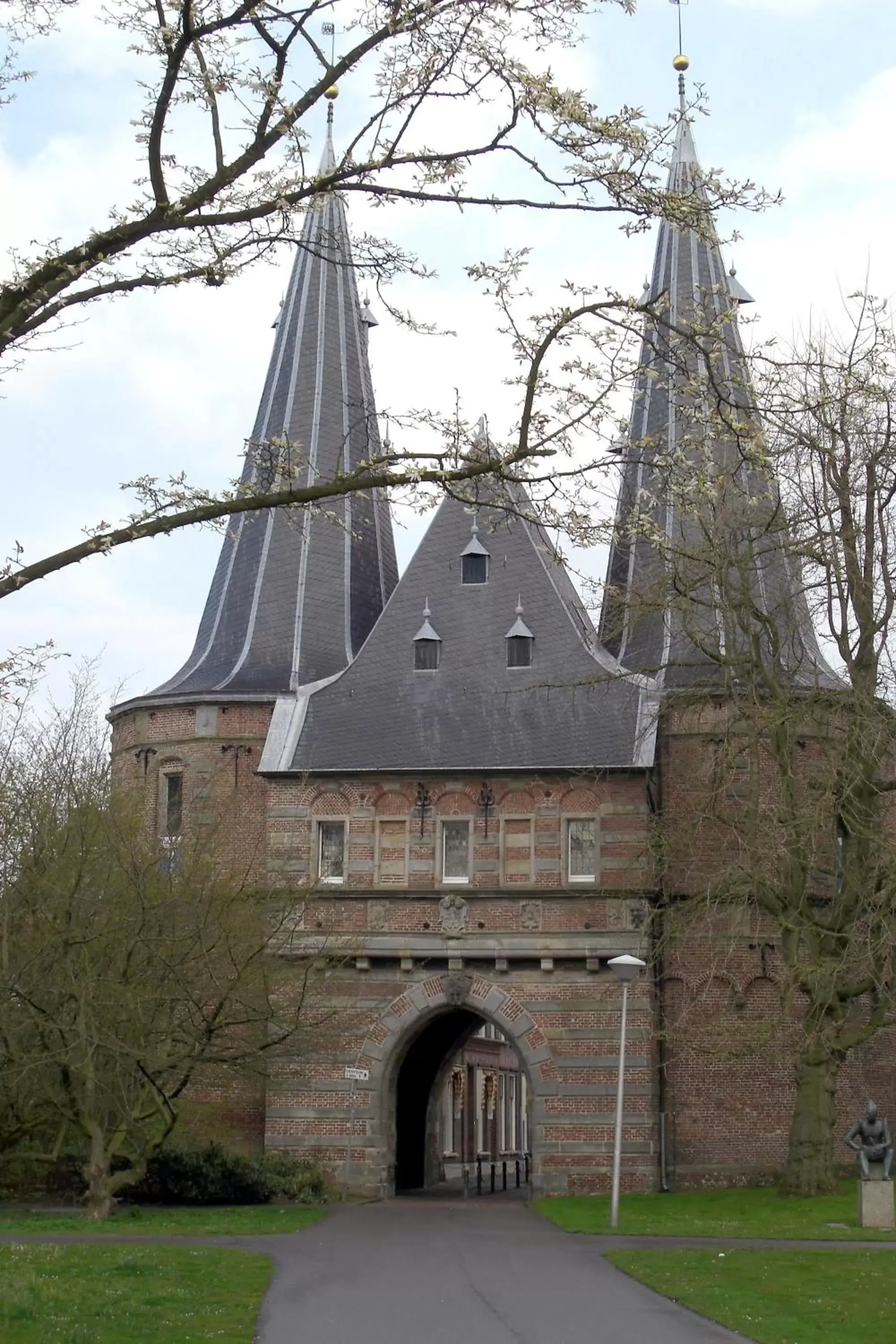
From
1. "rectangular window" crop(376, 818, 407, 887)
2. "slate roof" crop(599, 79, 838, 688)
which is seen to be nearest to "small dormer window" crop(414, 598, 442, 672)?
"slate roof" crop(599, 79, 838, 688)

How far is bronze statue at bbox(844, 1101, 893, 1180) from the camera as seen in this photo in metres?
23.6

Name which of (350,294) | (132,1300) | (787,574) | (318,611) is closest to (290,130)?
(132,1300)

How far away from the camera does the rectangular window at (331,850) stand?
32.7 m

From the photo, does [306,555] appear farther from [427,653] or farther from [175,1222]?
[175,1222]

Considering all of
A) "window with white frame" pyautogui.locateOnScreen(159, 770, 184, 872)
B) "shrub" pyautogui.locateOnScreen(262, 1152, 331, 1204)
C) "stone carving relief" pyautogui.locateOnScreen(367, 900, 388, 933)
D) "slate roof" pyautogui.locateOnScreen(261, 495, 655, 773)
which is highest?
"slate roof" pyautogui.locateOnScreen(261, 495, 655, 773)

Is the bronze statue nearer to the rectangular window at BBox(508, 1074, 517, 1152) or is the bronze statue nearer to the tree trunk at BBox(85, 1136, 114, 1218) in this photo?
the tree trunk at BBox(85, 1136, 114, 1218)

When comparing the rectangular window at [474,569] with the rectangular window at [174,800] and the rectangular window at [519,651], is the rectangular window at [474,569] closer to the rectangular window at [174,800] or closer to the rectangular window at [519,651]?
the rectangular window at [519,651]

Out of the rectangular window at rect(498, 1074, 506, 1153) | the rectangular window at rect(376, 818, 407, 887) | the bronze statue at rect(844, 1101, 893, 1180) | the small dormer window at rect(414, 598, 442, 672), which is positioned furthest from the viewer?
the rectangular window at rect(498, 1074, 506, 1153)

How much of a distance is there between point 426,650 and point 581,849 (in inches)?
211

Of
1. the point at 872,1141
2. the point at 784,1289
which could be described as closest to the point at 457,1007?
the point at 872,1141

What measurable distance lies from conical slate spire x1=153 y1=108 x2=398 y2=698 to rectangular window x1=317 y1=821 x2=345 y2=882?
3.12m

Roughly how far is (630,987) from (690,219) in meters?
22.6

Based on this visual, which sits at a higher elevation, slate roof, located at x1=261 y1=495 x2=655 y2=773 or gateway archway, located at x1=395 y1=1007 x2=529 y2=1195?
slate roof, located at x1=261 y1=495 x2=655 y2=773

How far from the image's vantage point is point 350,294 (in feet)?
139
